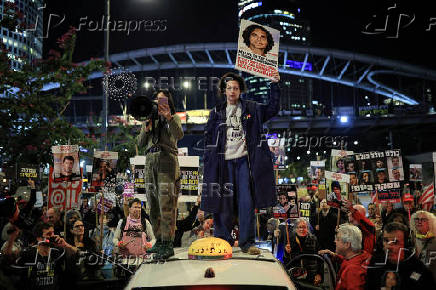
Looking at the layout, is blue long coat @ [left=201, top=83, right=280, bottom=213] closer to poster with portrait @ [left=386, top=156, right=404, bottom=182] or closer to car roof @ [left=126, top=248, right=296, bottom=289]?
car roof @ [left=126, top=248, right=296, bottom=289]

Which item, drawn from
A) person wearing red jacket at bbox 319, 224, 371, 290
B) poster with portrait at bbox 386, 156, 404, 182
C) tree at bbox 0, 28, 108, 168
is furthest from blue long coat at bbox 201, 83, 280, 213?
tree at bbox 0, 28, 108, 168

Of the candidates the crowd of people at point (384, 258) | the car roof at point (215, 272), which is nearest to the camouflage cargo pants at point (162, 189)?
the crowd of people at point (384, 258)

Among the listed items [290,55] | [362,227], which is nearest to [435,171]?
[362,227]

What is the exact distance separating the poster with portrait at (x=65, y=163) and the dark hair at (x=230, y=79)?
3.65 metres

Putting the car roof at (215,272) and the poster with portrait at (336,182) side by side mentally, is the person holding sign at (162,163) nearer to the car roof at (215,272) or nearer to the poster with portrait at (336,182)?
the car roof at (215,272)

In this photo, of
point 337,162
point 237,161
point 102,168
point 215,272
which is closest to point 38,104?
point 102,168

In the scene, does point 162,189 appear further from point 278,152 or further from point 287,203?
point 278,152

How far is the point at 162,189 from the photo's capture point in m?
4.77

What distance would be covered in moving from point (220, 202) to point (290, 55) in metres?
61.2

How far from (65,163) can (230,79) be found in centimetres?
408

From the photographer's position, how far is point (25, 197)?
1019cm

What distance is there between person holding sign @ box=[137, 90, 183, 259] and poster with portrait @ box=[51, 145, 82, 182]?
3.22 m

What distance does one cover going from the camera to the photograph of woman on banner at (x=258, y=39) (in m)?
5.18

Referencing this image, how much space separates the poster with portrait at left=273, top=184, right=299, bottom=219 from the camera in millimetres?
8969
